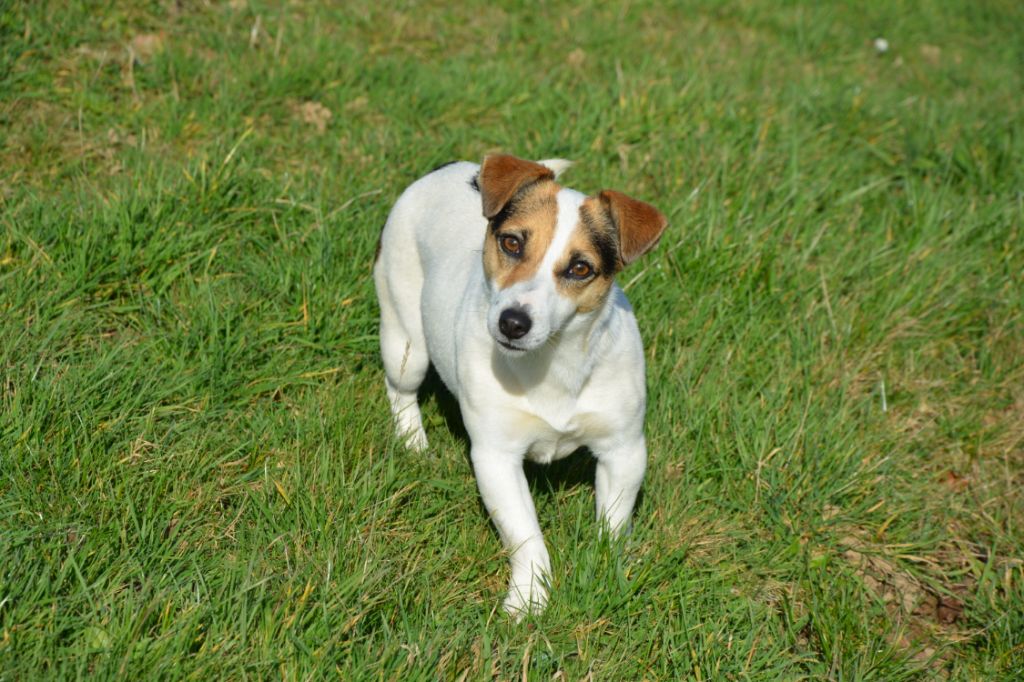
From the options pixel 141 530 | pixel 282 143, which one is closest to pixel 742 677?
pixel 141 530

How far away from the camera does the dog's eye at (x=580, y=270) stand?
368cm

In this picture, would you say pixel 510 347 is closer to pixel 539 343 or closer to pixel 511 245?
pixel 539 343

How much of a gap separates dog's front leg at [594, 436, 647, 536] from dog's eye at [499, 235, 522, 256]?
91 centimetres

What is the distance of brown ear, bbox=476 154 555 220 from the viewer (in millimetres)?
3812

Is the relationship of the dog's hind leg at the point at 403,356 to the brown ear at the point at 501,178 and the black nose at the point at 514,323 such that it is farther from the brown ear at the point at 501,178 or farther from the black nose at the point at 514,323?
the black nose at the point at 514,323

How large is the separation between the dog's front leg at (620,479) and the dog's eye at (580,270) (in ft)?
2.48

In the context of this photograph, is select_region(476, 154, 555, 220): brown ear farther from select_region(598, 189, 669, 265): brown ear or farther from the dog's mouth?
the dog's mouth

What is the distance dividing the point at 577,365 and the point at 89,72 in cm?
406

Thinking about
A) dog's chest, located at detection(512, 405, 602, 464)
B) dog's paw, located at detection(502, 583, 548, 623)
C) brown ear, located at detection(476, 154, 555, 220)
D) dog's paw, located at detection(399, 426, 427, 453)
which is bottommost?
dog's paw, located at detection(502, 583, 548, 623)

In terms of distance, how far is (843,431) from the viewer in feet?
16.0

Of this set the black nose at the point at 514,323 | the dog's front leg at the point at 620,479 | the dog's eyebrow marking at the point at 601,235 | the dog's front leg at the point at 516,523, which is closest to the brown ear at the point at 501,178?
the dog's eyebrow marking at the point at 601,235

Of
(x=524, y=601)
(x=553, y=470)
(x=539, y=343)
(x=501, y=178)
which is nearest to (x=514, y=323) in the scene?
(x=539, y=343)

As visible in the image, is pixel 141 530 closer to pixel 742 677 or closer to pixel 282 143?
pixel 742 677

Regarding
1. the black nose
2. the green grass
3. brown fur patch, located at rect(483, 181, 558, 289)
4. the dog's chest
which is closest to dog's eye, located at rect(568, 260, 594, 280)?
brown fur patch, located at rect(483, 181, 558, 289)
